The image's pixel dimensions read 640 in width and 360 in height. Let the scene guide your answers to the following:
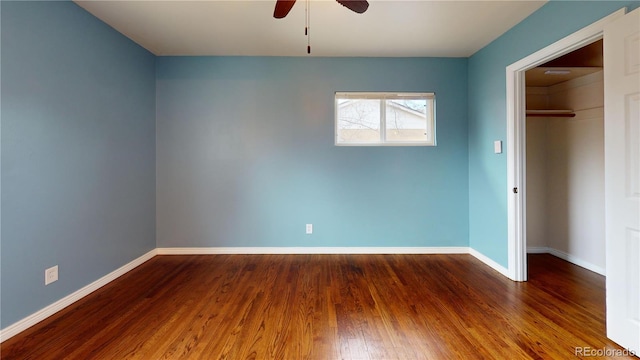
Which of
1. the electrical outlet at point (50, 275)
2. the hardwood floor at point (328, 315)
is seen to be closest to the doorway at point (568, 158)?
the hardwood floor at point (328, 315)

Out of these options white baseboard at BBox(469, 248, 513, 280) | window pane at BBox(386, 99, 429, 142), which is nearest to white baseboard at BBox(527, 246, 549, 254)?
white baseboard at BBox(469, 248, 513, 280)

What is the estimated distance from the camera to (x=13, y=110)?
1795 mm

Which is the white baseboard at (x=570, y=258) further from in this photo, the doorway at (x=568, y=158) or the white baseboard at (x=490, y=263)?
the white baseboard at (x=490, y=263)

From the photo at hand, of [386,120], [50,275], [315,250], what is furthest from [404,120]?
[50,275]

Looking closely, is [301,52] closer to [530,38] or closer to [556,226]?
[530,38]

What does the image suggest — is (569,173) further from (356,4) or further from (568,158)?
(356,4)

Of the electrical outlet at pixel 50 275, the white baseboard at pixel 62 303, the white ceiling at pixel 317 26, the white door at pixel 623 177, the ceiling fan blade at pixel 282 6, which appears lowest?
the white baseboard at pixel 62 303

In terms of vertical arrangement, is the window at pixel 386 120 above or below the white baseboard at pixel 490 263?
above

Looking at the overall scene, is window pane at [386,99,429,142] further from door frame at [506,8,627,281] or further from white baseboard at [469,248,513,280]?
white baseboard at [469,248,513,280]

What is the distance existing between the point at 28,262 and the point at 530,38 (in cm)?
438

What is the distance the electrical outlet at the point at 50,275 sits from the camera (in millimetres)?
2018

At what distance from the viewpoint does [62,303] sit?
7.00 ft

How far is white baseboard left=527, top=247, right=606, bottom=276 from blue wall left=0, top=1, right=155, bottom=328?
4863mm

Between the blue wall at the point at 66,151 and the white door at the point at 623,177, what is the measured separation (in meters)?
3.86
